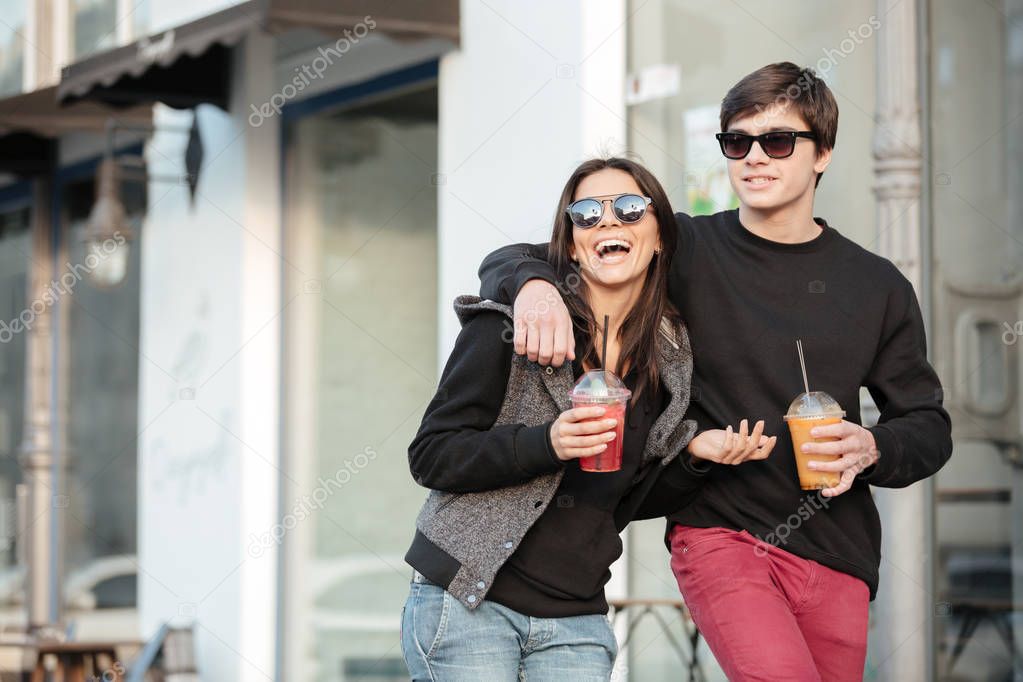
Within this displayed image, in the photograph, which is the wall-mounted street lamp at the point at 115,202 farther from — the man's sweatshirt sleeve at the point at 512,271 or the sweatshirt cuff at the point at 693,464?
the sweatshirt cuff at the point at 693,464

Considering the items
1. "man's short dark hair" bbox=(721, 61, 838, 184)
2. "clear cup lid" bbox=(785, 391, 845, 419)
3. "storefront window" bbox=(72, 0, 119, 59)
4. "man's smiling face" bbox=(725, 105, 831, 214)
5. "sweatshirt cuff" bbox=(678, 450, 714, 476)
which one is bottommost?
"sweatshirt cuff" bbox=(678, 450, 714, 476)

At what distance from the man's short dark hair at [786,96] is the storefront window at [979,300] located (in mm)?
2333

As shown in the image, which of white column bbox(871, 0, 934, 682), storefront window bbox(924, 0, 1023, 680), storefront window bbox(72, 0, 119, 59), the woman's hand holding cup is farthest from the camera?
storefront window bbox(72, 0, 119, 59)

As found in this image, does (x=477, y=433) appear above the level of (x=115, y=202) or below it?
below

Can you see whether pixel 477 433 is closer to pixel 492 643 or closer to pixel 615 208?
pixel 492 643

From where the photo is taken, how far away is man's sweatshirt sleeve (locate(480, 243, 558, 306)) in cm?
303

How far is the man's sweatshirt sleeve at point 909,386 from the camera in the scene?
311cm

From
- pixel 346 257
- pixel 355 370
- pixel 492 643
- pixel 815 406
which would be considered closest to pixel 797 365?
pixel 815 406

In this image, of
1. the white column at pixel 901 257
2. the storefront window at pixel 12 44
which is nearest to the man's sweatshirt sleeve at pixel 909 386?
the white column at pixel 901 257

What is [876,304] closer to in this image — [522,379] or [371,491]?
[522,379]

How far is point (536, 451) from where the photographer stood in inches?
109

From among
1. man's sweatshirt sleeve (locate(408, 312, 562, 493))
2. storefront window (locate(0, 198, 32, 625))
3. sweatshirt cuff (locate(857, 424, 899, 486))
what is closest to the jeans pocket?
man's sweatshirt sleeve (locate(408, 312, 562, 493))

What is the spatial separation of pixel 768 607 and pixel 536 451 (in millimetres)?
658

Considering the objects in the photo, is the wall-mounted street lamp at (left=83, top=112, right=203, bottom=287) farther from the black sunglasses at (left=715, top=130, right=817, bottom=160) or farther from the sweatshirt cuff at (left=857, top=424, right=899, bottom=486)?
the sweatshirt cuff at (left=857, top=424, right=899, bottom=486)
